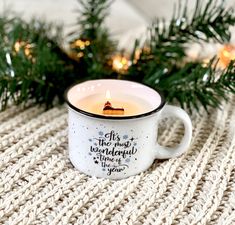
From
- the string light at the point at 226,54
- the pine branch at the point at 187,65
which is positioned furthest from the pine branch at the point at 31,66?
the string light at the point at 226,54

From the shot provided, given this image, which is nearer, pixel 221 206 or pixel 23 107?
pixel 221 206

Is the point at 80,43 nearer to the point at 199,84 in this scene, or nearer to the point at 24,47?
the point at 24,47

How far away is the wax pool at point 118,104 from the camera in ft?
1.84

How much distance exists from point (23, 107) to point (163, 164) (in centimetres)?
23

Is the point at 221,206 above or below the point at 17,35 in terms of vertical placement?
below

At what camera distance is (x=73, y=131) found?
21.7 inches

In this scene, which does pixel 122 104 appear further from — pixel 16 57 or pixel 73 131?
pixel 16 57

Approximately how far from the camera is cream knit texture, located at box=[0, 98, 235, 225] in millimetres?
502

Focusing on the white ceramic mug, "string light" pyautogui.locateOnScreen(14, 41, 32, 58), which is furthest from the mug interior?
"string light" pyautogui.locateOnScreen(14, 41, 32, 58)

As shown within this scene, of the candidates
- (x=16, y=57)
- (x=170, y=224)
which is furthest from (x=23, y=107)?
(x=170, y=224)

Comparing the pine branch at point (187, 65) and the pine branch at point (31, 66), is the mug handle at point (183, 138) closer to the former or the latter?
the pine branch at point (187, 65)

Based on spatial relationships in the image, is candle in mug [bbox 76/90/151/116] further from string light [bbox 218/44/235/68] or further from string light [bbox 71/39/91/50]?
string light [bbox 218/44/235/68]

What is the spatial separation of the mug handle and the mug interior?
2 centimetres

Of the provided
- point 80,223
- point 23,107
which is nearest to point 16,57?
point 23,107
